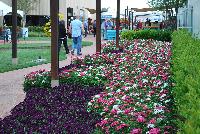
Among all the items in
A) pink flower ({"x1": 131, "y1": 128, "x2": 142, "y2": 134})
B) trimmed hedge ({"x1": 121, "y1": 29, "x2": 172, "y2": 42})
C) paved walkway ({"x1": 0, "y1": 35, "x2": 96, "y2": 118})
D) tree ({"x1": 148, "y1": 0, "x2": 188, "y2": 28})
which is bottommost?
paved walkway ({"x1": 0, "y1": 35, "x2": 96, "y2": 118})

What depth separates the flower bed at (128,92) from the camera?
529cm

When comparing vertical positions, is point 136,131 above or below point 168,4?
below

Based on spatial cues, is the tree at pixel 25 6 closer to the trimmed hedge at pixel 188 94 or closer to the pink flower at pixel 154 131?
the trimmed hedge at pixel 188 94

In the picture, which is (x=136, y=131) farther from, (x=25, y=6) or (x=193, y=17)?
(x=25, y=6)

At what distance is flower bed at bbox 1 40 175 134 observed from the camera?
17.4ft

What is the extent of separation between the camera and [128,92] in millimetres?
7418

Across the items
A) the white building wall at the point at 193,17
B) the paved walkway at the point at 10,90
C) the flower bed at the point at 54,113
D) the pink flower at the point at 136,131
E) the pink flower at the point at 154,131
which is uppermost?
the white building wall at the point at 193,17

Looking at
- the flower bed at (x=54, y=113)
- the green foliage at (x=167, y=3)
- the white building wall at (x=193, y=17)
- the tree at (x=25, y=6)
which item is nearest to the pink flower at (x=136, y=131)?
the flower bed at (x=54, y=113)

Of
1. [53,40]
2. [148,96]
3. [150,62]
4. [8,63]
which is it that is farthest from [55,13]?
[8,63]

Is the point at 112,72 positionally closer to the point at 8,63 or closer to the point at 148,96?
the point at 148,96

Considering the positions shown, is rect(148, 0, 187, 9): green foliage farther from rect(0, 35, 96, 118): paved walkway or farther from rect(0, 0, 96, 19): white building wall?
rect(0, 0, 96, 19): white building wall

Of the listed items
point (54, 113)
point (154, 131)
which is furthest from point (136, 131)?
point (54, 113)

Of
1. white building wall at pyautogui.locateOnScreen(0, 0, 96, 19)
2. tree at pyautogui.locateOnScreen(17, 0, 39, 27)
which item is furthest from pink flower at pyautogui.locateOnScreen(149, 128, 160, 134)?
white building wall at pyautogui.locateOnScreen(0, 0, 96, 19)

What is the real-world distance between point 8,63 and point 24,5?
4129cm
